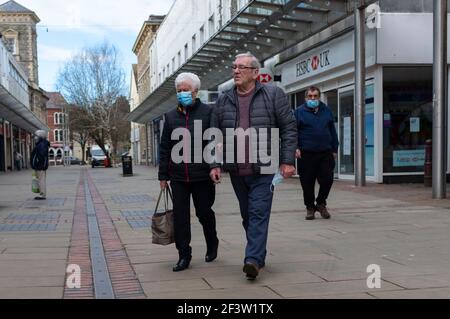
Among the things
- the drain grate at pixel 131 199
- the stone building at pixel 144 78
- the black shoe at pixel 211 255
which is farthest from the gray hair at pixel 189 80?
the stone building at pixel 144 78

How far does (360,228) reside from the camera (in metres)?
7.41

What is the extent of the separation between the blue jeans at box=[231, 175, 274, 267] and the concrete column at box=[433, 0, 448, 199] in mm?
6469

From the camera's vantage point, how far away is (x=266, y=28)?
16594 mm

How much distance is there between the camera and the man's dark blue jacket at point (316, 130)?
7.98 m

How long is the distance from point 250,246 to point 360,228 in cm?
308

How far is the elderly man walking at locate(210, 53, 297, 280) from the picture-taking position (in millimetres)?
4863

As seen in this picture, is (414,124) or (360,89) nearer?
(360,89)

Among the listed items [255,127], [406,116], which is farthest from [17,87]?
[255,127]

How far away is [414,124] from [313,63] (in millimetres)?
3923

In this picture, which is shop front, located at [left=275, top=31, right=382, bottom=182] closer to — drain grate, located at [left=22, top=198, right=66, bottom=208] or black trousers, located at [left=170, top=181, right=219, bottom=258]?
drain grate, located at [left=22, top=198, right=66, bottom=208]

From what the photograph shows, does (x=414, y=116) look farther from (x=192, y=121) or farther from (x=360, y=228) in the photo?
(x=192, y=121)
